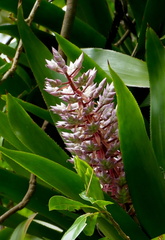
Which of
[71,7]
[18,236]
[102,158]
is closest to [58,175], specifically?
[102,158]

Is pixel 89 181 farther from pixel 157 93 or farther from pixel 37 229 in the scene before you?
pixel 37 229

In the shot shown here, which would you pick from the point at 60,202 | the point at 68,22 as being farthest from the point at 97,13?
the point at 60,202

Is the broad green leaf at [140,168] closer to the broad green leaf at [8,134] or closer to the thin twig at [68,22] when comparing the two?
the broad green leaf at [8,134]

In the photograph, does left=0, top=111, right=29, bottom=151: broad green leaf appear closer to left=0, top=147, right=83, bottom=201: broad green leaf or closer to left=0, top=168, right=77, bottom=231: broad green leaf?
left=0, top=168, right=77, bottom=231: broad green leaf

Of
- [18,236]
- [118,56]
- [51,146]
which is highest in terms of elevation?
[118,56]

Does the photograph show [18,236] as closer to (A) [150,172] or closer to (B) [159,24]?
(A) [150,172]

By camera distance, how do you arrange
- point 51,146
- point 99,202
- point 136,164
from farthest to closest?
point 51,146, point 136,164, point 99,202
